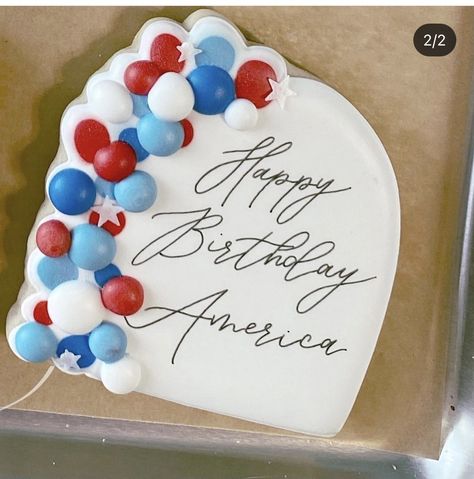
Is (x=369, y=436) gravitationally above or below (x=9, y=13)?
below

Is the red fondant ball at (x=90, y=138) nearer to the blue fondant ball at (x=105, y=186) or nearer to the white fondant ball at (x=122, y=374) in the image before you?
the blue fondant ball at (x=105, y=186)

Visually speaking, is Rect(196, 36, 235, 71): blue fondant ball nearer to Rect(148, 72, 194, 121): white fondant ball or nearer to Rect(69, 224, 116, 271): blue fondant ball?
Rect(148, 72, 194, 121): white fondant ball

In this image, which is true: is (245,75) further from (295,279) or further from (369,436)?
(369,436)

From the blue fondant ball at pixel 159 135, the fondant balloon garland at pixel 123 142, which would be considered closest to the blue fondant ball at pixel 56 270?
the fondant balloon garland at pixel 123 142

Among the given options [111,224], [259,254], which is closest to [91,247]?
[111,224]

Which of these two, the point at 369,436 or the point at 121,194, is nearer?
the point at 121,194

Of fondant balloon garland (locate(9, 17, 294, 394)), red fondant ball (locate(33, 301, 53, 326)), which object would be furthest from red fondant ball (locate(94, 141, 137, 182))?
red fondant ball (locate(33, 301, 53, 326))

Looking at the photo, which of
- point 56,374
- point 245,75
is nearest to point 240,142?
point 245,75

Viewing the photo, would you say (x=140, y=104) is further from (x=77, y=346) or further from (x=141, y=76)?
(x=77, y=346)
